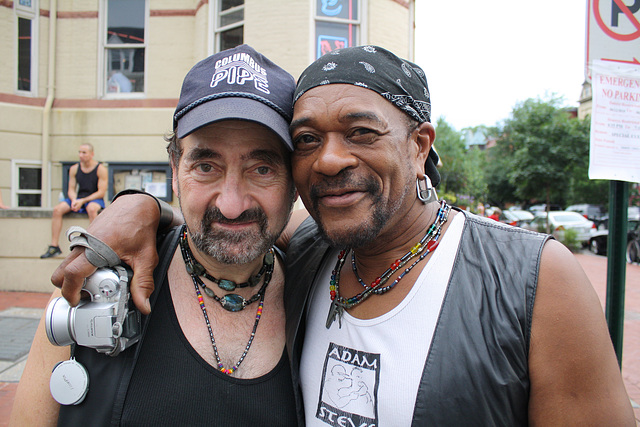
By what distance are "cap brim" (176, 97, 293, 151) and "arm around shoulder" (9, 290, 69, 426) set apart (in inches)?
33.6

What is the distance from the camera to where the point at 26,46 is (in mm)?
8109

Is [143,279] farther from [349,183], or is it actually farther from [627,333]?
[627,333]

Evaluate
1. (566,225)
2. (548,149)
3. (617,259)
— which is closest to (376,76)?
(617,259)

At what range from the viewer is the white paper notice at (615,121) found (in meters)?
2.16

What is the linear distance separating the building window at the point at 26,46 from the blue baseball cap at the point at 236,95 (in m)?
8.34

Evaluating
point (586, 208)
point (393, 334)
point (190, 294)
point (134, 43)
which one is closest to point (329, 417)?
point (393, 334)

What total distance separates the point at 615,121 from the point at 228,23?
677 cm

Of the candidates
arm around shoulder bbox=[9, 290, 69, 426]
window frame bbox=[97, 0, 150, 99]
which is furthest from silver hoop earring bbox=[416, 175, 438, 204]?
window frame bbox=[97, 0, 150, 99]

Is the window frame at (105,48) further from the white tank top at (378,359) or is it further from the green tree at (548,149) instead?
the green tree at (548,149)

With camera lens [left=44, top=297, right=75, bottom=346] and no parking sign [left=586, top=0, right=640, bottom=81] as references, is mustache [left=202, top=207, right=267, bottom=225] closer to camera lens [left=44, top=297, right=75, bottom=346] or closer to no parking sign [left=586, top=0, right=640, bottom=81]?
camera lens [left=44, top=297, right=75, bottom=346]

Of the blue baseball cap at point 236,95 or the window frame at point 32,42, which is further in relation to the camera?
the window frame at point 32,42

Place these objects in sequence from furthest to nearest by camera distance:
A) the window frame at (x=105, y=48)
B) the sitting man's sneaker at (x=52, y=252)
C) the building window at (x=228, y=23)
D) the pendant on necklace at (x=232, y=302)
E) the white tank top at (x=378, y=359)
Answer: the window frame at (x=105, y=48) < the building window at (x=228, y=23) < the sitting man's sneaker at (x=52, y=252) < the pendant on necklace at (x=232, y=302) < the white tank top at (x=378, y=359)

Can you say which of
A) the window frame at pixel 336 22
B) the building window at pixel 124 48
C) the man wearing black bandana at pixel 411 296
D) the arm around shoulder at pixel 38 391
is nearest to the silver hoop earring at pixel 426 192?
the man wearing black bandana at pixel 411 296

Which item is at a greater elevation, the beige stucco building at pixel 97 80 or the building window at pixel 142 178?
the beige stucco building at pixel 97 80
